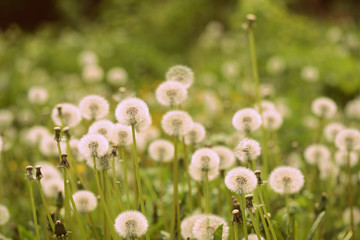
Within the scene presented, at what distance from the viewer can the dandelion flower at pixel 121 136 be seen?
1.38 metres

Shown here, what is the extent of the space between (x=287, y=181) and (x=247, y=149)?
0.74 feet

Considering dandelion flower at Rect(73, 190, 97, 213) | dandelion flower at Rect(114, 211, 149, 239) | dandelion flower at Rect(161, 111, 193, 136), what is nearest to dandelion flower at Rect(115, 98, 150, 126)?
dandelion flower at Rect(161, 111, 193, 136)

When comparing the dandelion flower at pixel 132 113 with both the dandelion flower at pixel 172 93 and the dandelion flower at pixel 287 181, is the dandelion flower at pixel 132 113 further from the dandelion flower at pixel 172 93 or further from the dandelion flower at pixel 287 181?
the dandelion flower at pixel 287 181

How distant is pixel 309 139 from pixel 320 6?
11.7 metres

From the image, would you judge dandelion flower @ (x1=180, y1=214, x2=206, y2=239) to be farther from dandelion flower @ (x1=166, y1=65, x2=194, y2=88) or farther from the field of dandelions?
dandelion flower @ (x1=166, y1=65, x2=194, y2=88)

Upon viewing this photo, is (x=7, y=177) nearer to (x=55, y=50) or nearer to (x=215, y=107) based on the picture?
(x=215, y=107)

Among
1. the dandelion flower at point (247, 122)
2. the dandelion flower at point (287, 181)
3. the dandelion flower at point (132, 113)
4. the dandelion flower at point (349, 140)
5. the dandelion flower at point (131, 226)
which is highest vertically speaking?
the dandelion flower at point (132, 113)

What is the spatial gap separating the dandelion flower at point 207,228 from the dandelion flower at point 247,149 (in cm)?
21

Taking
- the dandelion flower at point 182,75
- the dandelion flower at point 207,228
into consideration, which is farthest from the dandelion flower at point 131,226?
the dandelion flower at point 182,75

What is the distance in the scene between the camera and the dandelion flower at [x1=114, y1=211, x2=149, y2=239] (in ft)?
3.80

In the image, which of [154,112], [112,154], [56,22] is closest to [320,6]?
[56,22]

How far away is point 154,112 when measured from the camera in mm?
4238

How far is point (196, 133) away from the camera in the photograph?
1.55 m

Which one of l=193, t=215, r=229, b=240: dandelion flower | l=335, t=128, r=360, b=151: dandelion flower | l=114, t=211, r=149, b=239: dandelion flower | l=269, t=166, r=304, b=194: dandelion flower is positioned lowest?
l=193, t=215, r=229, b=240: dandelion flower
